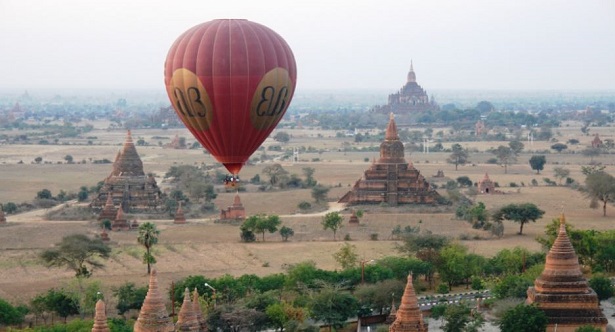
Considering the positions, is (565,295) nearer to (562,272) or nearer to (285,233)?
(562,272)

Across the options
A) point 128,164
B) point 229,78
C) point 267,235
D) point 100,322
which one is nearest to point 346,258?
point 267,235

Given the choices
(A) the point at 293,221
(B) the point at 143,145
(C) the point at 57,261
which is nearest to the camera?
(C) the point at 57,261

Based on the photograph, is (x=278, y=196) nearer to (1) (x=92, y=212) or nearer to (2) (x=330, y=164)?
(1) (x=92, y=212)

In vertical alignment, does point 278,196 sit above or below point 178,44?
below

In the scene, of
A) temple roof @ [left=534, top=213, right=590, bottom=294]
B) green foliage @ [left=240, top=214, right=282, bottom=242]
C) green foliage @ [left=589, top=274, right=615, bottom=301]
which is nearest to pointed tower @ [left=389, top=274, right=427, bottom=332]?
temple roof @ [left=534, top=213, right=590, bottom=294]

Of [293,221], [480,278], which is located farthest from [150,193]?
[480,278]
